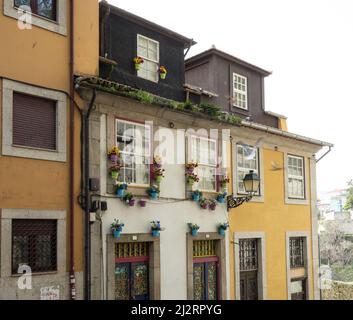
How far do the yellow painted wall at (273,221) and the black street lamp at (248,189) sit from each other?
2.05ft

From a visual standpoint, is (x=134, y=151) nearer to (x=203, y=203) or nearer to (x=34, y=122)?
(x=203, y=203)

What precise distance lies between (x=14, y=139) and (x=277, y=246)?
9.71 m

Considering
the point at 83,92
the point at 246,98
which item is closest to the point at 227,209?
the point at 246,98

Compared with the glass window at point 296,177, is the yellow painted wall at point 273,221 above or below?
below

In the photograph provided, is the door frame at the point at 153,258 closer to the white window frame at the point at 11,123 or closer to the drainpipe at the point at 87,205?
the drainpipe at the point at 87,205

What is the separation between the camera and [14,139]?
32.5 feet

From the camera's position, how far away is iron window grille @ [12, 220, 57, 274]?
9805 mm

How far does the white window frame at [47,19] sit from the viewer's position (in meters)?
10.0

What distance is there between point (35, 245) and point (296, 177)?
34.5 ft

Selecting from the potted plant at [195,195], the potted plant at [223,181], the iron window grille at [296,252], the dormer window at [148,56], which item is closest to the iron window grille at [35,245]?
the potted plant at [195,195]

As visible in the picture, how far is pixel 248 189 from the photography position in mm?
14148

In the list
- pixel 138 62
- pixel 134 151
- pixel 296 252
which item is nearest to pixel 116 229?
pixel 134 151

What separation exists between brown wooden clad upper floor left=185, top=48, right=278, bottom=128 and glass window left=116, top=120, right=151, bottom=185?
3.47 meters
